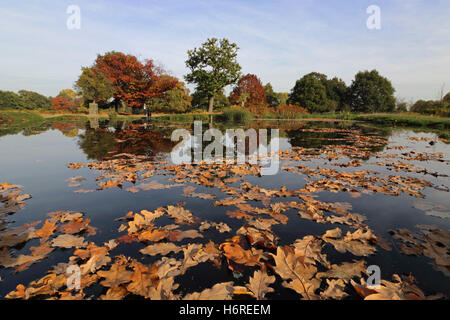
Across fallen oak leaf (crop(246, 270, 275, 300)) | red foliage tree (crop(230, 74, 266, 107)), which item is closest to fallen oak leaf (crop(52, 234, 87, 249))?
fallen oak leaf (crop(246, 270, 275, 300))

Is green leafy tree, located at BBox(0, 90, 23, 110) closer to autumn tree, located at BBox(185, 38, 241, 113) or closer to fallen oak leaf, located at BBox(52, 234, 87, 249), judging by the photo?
autumn tree, located at BBox(185, 38, 241, 113)

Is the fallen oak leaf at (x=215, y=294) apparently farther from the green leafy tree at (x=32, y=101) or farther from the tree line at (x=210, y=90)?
the green leafy tree at (x=32, y=101)

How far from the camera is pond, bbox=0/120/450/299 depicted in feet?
5.76

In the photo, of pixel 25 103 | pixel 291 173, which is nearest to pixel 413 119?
pixel 291 173

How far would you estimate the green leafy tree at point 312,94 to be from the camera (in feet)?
180

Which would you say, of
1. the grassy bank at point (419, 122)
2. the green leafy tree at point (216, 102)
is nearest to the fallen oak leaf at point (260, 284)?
the grassy bank at point (419, 122)

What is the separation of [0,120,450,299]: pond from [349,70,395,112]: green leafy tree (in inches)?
2500

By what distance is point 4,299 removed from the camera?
1.57m

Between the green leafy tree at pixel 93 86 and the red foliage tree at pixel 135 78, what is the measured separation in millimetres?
994

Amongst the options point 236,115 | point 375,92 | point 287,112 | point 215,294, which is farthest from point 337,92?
point 215,294

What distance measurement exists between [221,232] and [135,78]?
38.9 metres

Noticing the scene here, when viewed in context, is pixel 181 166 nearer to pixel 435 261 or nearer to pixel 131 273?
pixel 131 273

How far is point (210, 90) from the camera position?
4159cm
